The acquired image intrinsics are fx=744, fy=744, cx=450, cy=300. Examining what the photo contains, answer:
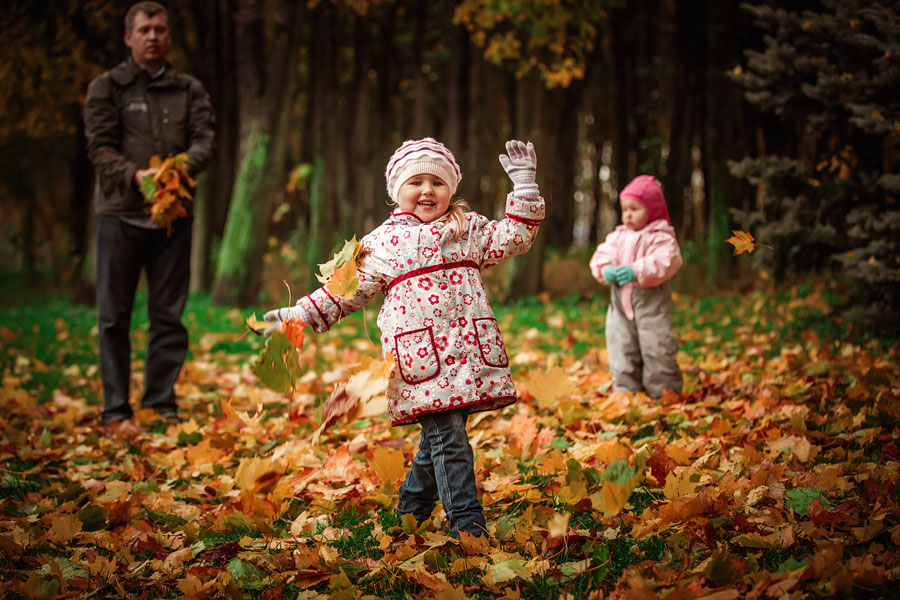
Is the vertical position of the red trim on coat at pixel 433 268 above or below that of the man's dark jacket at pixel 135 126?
below

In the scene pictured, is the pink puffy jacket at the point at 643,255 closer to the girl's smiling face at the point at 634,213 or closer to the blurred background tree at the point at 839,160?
the girl's smiling face at the point at 634,213

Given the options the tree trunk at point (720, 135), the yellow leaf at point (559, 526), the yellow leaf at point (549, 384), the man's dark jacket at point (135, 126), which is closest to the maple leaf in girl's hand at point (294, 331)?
the yellow leaf at point (559, 526)

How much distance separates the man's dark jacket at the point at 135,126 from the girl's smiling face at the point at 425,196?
2.55m

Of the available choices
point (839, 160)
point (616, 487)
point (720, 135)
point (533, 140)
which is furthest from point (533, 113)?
point (616, 487)

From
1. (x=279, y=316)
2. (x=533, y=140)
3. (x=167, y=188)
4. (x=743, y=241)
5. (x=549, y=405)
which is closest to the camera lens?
(x=279, y=316)

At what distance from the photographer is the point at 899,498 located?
244cm

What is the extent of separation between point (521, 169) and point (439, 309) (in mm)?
602

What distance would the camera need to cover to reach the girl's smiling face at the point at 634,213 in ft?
14.4

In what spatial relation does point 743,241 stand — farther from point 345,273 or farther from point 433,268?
point 345,273

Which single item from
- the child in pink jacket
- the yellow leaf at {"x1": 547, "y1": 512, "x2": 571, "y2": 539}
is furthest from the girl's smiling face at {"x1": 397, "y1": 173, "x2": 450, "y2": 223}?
the child in pink jacket

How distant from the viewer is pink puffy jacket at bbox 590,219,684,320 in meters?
4.27

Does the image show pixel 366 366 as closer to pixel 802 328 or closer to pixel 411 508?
pixel 411 508

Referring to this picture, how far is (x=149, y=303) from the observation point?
4.90 metres

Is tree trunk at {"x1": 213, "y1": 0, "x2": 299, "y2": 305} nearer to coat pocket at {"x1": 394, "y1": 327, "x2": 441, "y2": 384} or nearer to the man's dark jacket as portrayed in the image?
the man's dark jacket
